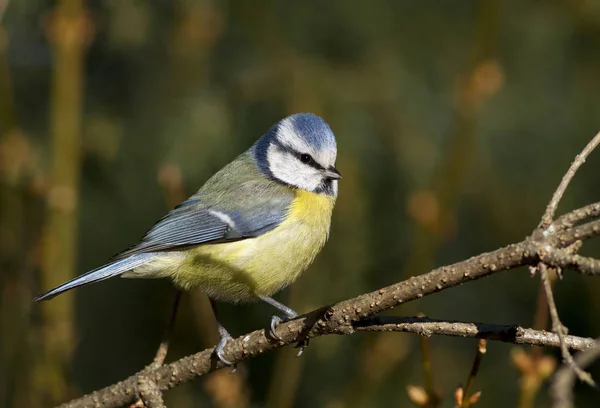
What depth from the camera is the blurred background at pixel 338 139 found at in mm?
2398

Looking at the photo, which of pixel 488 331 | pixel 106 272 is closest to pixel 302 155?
pixel 106 272

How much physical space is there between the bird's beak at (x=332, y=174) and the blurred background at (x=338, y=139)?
0.15 metres

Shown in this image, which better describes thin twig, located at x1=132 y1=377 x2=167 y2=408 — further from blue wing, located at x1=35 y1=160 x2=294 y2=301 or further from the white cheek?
the white cheek

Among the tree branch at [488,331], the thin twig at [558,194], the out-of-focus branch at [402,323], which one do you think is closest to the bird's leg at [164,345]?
the out-of-focus branch at [402,323]

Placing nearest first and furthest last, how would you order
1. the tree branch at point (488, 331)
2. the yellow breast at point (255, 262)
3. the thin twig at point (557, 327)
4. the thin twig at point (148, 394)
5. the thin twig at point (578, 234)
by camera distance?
the thin twig at point (557, 327) < the thin twig at point (578, 234) < the tree branch at point (488, 331) < the thin twig at point (148, 394) < the yellow breast at point (255, 262)

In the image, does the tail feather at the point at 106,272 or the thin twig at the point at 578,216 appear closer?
the thin twig at the point at 578,216

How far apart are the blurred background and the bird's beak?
5.9 inches

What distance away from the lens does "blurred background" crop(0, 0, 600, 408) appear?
2398mm

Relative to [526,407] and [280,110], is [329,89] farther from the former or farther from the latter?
[526,407]

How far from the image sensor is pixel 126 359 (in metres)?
2.81

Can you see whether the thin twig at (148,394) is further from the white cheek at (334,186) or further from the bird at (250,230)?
the white cheek at (334,186)

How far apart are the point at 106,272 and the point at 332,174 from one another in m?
0.66

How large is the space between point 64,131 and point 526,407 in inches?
53.3

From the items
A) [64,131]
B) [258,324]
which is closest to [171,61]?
[64,131]
